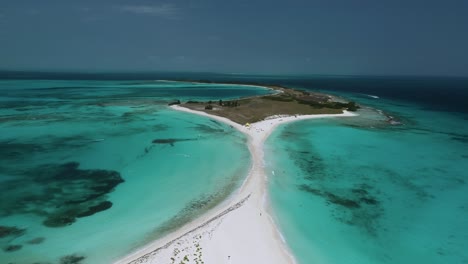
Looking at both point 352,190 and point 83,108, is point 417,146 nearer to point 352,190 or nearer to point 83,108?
point 352,190

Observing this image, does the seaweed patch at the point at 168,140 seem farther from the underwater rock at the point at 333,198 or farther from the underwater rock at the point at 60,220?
the underwater rock at the point at 333,198

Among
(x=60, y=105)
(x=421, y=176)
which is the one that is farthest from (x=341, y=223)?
(x=60, y=105)

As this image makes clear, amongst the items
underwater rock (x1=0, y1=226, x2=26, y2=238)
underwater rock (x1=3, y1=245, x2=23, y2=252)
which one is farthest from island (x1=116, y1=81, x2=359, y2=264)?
underwater rock (x1=0, y1=226, x2=26, y2=238)

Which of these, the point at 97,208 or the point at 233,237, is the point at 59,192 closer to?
the point at 97,208

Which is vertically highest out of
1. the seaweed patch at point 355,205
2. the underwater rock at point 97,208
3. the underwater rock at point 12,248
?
the underwater rock at point 97,208

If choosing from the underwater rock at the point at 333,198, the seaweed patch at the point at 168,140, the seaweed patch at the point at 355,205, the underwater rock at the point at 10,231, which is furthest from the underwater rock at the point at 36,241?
the seaweed patch at the point at 168,140

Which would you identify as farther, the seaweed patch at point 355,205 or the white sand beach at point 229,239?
the seaweed patch at point 355,205

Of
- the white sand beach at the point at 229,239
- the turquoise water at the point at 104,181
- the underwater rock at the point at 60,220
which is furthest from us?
the underwater rock at the point at 60,220
